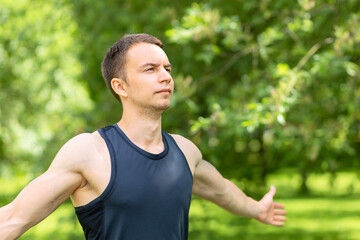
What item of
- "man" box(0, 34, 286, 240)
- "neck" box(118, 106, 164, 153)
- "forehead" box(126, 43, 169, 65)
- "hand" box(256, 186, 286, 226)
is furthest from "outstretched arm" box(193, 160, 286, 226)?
"forehead" box(126, 43, 169, 65)

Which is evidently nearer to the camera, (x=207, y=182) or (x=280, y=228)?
(x=207, y=182)

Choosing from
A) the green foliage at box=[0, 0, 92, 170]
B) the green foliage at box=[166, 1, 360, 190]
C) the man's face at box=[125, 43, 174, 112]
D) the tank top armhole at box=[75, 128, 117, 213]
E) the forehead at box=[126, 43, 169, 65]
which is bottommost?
the tank top armhole at box=[75, 128, 117, 213]

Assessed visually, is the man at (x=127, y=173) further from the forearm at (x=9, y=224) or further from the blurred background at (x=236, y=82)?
the blurred background at (x=236, y=82)

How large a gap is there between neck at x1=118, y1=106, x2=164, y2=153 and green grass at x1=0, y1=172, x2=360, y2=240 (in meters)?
4.80

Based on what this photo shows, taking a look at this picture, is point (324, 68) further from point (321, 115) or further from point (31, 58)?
point (31, 58)

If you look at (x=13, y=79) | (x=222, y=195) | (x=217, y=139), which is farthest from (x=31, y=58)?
(x=222, y=195)

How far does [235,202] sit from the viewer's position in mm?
3375

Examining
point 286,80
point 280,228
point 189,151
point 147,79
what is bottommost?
point 189,151

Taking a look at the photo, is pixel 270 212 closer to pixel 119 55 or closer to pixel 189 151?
pixel 189 151

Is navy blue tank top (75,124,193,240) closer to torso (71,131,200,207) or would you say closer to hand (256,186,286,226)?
torso (71,131,200,207)

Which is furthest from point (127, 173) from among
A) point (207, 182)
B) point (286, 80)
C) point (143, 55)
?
point (286, 80)

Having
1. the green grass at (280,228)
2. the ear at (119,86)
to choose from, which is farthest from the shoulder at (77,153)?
the green grass at (280,228)

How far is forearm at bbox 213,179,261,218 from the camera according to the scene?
3.33m

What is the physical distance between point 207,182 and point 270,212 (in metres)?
0.59
